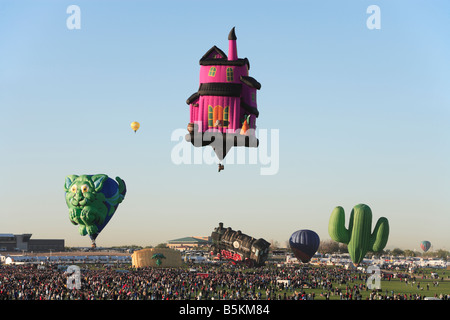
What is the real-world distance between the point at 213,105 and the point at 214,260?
163ft

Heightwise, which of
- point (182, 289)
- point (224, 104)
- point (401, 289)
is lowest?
point (401, 289)

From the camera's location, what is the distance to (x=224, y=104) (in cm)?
4191

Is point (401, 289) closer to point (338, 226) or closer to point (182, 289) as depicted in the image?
point (338, 226)

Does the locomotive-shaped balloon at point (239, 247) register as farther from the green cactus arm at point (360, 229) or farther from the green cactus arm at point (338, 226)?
the green cactus arm at point (360, 229)

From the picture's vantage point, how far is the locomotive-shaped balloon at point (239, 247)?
211ft

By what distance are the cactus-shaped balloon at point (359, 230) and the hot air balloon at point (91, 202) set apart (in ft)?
65.8

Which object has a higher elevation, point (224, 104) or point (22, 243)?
point (224, 104)

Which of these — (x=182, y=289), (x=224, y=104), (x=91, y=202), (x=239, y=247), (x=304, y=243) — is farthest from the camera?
(x=304, y=243)

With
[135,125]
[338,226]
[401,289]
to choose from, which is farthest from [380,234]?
[135,125]

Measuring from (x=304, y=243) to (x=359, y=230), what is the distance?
16351 mm

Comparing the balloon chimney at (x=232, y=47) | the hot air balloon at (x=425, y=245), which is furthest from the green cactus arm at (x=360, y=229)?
the hot air balloon at (x=425, y=245)
